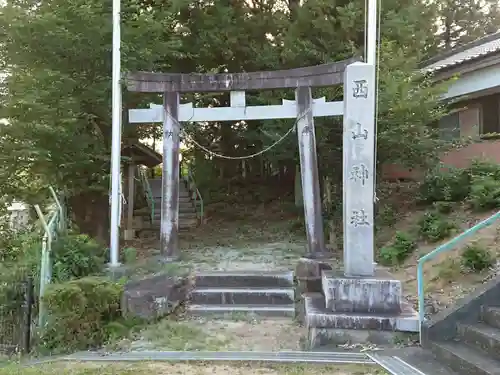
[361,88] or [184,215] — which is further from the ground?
[361,88]

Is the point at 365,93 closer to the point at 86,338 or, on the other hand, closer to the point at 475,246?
the point at 475,246

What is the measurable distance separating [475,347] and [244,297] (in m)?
3.94

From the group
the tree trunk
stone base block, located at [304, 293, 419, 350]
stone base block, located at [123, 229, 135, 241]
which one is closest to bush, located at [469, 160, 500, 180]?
stone base block, located at [304, 293, 419, 350]

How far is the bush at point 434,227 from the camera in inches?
409

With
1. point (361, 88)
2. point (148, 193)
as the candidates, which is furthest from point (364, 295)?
point (148, 193)

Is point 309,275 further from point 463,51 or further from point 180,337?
point 463,51

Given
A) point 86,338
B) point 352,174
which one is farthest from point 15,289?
point 352,174

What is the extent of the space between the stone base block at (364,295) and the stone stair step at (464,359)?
85 centimetres

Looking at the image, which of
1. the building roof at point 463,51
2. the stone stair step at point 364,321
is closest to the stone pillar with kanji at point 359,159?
the stone stair step at point 364,321

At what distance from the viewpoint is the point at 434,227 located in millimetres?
10562

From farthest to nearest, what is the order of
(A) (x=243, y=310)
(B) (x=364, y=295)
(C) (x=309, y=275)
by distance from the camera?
(C) (x=309, y=275)
(A) (x=243, y=310)
(B) (x=364, y=295)

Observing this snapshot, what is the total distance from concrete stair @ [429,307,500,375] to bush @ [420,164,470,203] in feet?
20.9

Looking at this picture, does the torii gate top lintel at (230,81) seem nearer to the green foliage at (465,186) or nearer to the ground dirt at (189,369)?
the green foliage at (465,186)

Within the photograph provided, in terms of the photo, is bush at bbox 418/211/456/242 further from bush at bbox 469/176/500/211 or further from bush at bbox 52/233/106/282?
bush at bbox 52/233/106/282
